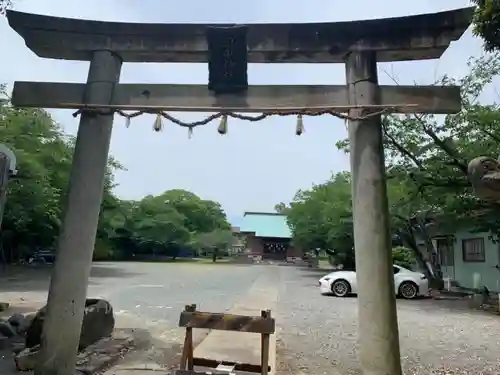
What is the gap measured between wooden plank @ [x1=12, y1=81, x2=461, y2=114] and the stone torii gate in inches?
0.4

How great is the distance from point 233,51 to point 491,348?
22.4ft

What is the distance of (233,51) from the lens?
516cm

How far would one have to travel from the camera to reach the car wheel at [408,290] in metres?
17.2

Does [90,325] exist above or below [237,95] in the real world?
below

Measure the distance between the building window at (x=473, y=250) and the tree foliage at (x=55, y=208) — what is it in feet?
55.6

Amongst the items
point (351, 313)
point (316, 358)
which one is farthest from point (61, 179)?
point (316, 358)

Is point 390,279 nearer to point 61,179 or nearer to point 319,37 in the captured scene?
point 319,37

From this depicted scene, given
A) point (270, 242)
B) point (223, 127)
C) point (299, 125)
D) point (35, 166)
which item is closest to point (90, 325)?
point (223, 127)

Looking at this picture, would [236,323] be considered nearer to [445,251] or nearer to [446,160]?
[446,160]

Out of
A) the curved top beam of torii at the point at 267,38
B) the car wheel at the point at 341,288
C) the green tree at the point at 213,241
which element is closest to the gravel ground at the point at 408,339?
the car wheel at the point at 341,288

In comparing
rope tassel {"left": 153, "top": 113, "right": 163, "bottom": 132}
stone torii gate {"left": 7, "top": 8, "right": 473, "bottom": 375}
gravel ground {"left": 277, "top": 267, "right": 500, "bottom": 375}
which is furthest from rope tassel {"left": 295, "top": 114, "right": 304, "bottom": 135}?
gravel ground {"left": 277, "top": 267, "right": 500, "bottom": 375}

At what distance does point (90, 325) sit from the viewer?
7.28 metres

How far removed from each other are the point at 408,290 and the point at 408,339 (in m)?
8.82

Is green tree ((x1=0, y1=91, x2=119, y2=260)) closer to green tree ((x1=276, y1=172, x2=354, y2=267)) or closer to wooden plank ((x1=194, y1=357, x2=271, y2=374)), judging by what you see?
wooden plank ((x1=194, y1=357, x2=271, y2=374))
